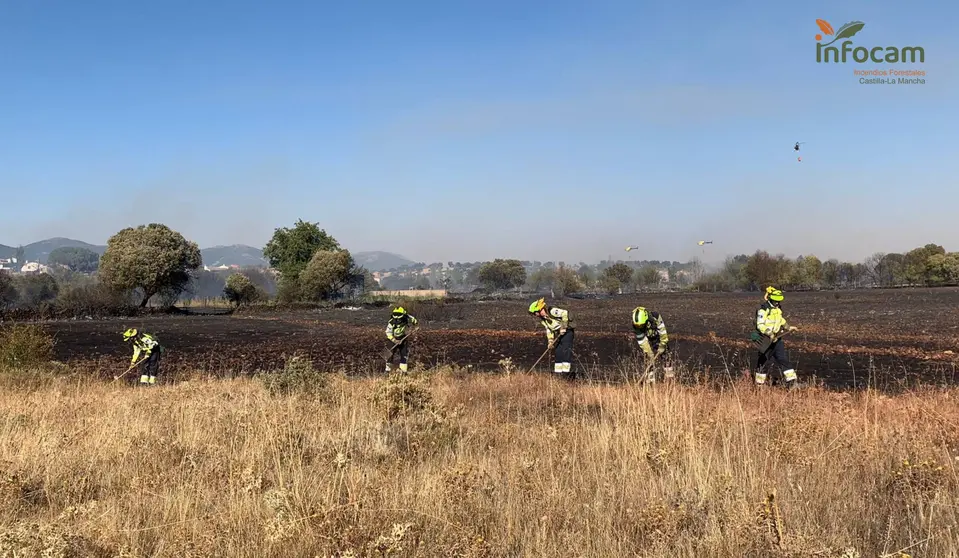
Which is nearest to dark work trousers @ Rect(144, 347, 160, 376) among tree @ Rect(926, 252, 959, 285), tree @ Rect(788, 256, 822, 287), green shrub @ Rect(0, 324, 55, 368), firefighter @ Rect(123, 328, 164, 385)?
firefighter @ Rect(123, 328, 164, 385)

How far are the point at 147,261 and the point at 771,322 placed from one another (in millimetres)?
58056

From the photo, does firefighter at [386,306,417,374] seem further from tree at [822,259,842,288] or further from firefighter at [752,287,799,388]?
tree at [822,259,842,288]

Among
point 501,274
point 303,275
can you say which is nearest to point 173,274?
point 303,275

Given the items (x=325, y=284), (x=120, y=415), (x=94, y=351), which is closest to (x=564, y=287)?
(x=325, y=284)

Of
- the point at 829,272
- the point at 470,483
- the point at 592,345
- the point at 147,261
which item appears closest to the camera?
the point at 470,483

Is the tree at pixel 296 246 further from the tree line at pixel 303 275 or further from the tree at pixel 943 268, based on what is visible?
the tree at pixel 943 268

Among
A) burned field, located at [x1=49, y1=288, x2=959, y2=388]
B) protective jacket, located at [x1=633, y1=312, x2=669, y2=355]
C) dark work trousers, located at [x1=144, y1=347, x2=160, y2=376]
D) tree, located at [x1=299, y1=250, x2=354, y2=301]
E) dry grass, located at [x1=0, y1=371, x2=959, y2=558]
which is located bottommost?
burned field, located at [x1=49, y1=288, x2=959, y2=388]

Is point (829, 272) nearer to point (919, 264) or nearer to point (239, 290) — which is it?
point (919, 264)

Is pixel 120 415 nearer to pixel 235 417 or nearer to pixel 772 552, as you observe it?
pixel 235 417

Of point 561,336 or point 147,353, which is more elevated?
point 561,336

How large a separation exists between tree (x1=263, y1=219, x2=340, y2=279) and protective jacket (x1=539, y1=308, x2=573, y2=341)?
66.8 meters

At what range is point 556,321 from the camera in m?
14.7

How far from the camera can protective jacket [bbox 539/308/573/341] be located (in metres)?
14.5

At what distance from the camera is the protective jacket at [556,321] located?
14.5 meters
